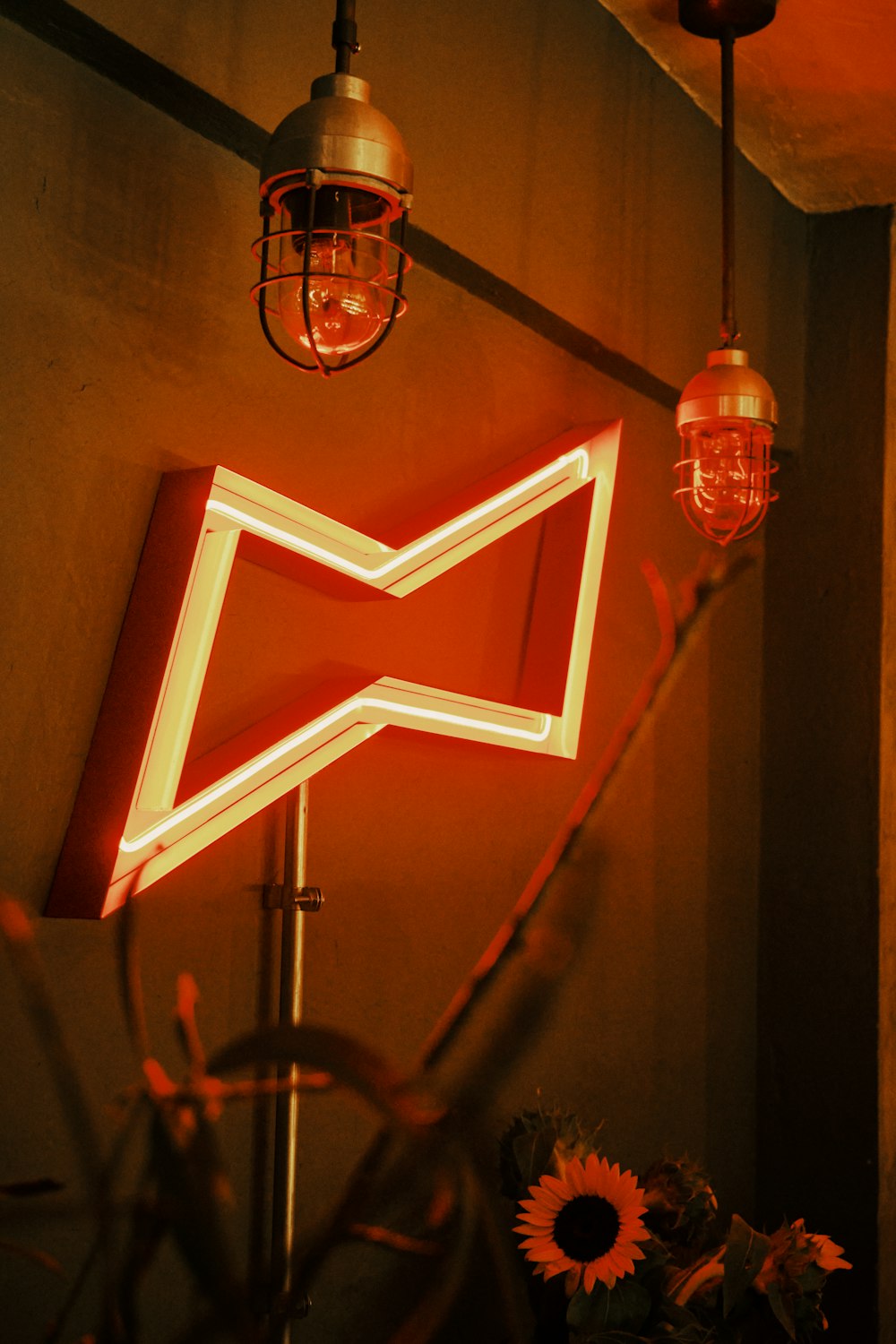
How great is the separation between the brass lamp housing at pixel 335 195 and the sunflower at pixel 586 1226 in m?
1.11

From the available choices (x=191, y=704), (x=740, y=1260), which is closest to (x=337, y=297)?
(x=191, y=704)

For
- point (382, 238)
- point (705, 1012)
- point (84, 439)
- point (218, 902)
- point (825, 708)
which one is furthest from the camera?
point (825, 708)

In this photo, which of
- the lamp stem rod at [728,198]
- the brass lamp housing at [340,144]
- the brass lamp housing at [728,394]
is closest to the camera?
the brass lamp housing at [340,144]

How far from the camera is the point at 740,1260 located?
57.4 inches

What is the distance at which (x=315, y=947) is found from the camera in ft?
6.29

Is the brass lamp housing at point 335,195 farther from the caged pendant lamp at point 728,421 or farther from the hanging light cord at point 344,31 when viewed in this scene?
the caged pendant lamp at point 728,421

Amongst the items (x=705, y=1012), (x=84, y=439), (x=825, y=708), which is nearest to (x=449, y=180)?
(x=84, y=439)

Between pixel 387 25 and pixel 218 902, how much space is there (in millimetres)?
1493

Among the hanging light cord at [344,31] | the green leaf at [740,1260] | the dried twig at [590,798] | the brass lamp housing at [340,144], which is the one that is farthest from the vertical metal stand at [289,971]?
the dried twig at [590,798]

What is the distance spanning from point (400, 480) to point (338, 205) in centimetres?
72

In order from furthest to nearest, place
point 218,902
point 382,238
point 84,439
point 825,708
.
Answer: point 825,708 < point 218,902 < point 84,439 < point 382,238

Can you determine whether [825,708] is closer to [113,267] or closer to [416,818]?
[416,818]

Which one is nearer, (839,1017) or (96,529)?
(96,529)

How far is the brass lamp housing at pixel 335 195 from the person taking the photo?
4.46 feet
